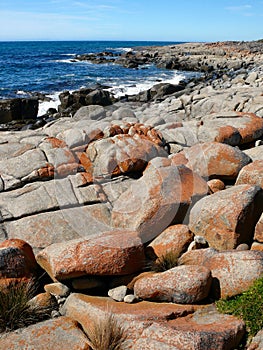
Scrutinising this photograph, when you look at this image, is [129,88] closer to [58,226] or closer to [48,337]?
[58,226]

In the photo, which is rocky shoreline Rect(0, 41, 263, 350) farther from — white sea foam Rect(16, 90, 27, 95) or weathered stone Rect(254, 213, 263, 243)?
white sea foam Rect(16, 90, 27, 95)

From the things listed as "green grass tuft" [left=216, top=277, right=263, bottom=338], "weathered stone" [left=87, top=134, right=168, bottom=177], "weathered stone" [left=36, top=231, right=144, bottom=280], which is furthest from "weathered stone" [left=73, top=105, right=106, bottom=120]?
"green grass tuft" [left=216, top=277, right=263, bottom=338]

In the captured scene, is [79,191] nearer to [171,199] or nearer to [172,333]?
[171,199]

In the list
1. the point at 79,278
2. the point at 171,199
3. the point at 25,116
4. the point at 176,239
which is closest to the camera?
the point at 79,278

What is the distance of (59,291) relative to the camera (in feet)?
20.2

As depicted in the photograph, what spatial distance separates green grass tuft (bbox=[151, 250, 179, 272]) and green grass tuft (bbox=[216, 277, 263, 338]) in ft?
3.71

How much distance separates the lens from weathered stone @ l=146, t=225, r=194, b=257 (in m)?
6.81

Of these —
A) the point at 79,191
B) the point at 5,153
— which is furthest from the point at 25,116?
the point at 79,191

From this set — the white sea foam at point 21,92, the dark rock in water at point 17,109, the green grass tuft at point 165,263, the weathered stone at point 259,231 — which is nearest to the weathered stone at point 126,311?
the green grass tuft at point 165,263

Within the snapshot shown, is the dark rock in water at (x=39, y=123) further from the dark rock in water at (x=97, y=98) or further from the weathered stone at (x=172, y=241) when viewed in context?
the weathered stone at (x=172, y=241)

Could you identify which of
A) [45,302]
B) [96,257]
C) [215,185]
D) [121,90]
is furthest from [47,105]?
[45,302]

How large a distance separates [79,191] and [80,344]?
4.33 m

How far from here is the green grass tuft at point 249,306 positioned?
4.88m

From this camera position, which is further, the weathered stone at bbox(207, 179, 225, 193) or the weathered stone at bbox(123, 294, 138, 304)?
the weathered stone at bbox(207, 179, 225, 193)
